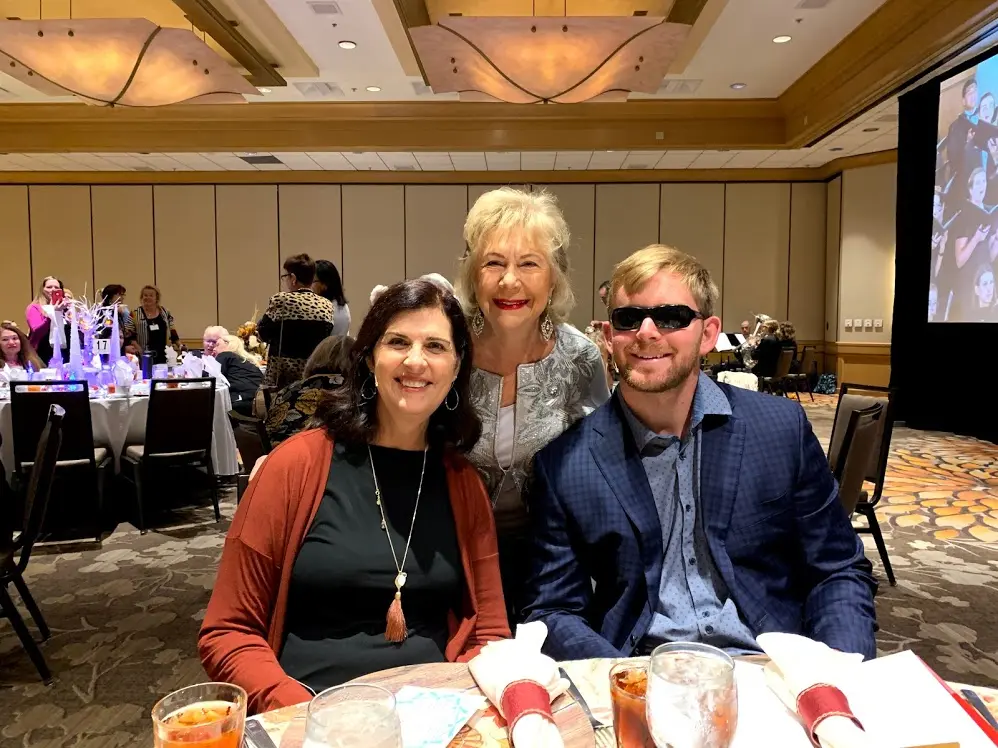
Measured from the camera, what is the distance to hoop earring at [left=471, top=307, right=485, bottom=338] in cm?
206

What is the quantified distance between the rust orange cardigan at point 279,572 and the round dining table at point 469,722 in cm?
38

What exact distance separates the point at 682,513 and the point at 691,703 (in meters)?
0.88

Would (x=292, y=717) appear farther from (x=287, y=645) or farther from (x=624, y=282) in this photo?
(x=624, y=282)

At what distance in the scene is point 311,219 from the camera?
12469 mm

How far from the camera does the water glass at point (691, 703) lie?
2.41 feet

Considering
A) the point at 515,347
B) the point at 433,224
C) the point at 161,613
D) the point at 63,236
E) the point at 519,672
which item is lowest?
the point at 161,613

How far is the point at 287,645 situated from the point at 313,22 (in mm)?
6451

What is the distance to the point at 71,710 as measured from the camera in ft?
8.75

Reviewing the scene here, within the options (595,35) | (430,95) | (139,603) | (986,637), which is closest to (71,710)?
(139,603)

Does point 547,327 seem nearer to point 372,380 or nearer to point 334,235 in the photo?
point 372,380

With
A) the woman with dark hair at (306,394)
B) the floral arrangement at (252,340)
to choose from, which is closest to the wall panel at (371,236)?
the floral arrangement at (252,340)

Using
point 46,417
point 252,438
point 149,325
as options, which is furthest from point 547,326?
point 149,325

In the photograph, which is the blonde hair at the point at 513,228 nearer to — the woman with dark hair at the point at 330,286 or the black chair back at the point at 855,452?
the black chair back at the point at 855,452

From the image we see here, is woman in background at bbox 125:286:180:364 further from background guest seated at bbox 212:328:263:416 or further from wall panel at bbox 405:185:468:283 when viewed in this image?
wall panel at bbox 405:185:468:283
